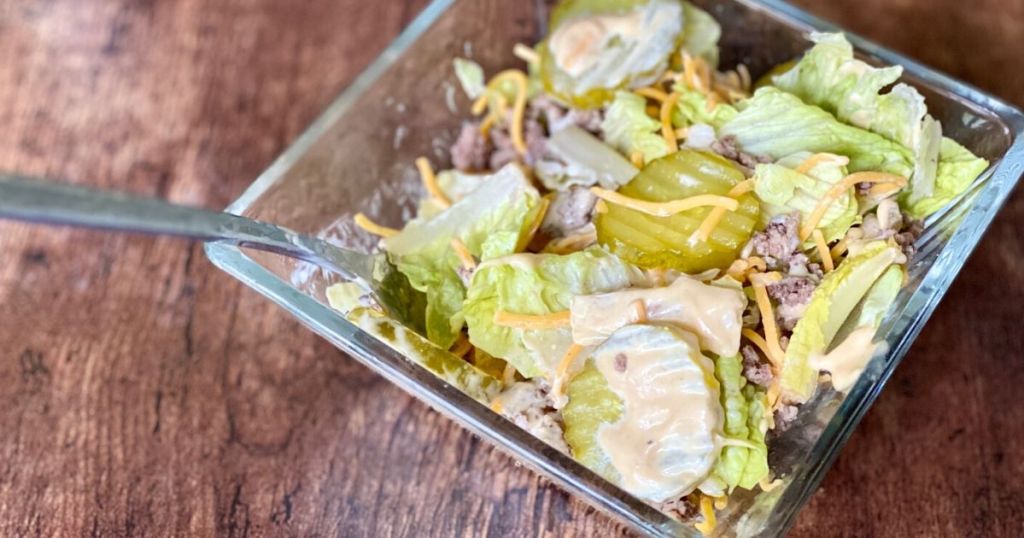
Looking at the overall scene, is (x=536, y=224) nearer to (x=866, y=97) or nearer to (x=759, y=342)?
(x=759, y=342)

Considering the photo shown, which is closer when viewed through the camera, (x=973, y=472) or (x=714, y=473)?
(x=714, y=473)

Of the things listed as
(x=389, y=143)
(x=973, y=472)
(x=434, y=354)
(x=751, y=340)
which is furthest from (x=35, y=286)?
(x=973, y=472)

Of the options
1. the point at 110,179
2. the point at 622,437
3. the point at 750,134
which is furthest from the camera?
the point at 110,179

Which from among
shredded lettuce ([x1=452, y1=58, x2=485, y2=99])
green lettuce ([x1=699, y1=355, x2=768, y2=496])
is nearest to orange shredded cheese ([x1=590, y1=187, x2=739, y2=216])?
green lettuce ([x1=699, y1=355, x2=768, y2=496])

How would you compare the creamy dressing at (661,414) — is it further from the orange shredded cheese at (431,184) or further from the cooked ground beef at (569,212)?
the orange shredded cheese at (431,184)

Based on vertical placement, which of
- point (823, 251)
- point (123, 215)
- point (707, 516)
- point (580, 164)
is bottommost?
point (707, 516)

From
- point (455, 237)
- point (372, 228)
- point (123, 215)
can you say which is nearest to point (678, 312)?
point (455, 237)

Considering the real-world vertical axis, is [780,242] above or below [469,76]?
below

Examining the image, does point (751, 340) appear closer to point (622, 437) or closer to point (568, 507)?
point (622, 437)
